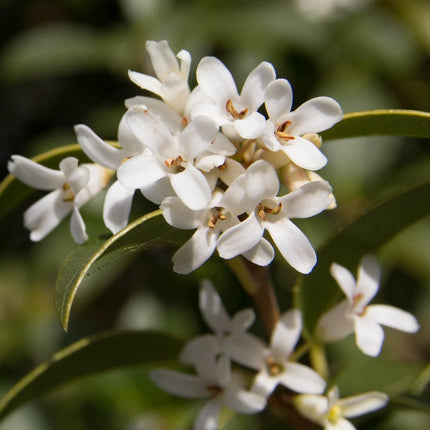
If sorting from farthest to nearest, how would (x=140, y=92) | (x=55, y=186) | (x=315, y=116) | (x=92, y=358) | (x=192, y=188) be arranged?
(x=140, y=92), (x=92, y=358), (x=55, y=186), (x=315, y=116), (x=192, y=188)

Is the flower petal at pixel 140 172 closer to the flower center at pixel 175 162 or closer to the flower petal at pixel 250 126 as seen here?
the flower center at pixel 175 162

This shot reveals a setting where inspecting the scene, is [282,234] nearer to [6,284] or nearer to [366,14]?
[6,284]

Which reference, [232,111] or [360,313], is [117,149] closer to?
[232,111]

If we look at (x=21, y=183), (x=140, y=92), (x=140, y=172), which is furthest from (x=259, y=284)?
(x=140, y=92)

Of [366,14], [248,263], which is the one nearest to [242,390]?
[248,263]

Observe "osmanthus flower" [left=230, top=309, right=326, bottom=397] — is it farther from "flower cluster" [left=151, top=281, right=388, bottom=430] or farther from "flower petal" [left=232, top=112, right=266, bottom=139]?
"flower petal" [left=232, top=112, right=266, bottom=139]

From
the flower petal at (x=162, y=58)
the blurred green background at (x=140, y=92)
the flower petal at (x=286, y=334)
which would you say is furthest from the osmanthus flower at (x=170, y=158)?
the blurred green background at (x=140, y=92)
